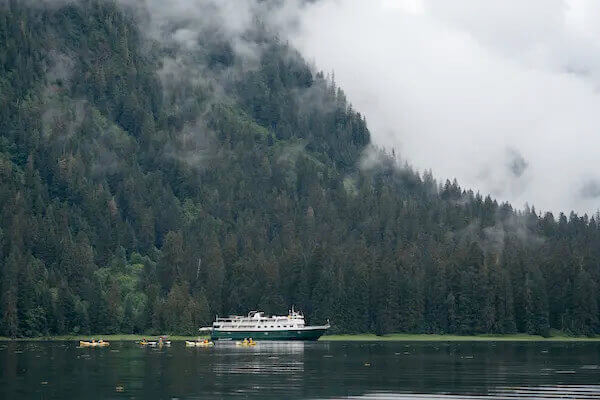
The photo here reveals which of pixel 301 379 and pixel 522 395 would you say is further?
pixel 301 379

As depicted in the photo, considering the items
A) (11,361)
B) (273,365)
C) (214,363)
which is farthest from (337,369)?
(11,361)

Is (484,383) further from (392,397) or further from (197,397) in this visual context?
(197,397)

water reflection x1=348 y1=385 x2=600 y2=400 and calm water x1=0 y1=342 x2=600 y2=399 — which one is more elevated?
calm water x1=0 y1=342 x2=600 y2=399

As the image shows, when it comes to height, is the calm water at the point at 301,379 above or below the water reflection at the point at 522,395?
above

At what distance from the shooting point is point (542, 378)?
152 meters

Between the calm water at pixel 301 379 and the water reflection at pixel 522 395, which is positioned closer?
the water reflection at pixel 522 395

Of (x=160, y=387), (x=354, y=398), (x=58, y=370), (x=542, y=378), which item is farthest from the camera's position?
(x=58, y=370)

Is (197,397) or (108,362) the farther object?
(108,362)

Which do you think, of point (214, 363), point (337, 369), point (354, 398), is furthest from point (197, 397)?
point (214, 363)

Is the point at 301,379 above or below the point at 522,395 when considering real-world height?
above

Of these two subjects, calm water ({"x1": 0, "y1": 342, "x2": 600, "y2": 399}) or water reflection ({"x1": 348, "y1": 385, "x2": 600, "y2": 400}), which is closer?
water reflection ({"x1": 348, "y1": 385, "x2": 600, "y2": 400})

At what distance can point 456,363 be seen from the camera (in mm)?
187125

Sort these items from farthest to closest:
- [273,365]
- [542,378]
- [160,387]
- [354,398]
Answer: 1. [273,365]
2. [542,378]
3. [160,387]
4. [354,398]

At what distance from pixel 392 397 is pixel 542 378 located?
120ft
